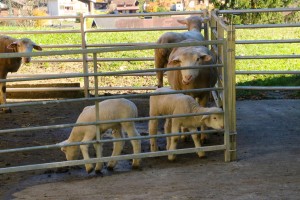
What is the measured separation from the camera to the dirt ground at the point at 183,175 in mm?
5547

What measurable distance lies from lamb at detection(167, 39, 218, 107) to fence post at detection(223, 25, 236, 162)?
3.01 ft

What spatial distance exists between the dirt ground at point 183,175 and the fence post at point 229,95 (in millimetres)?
177

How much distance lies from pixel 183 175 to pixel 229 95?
1057 mm

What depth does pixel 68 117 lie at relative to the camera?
10.0 meters

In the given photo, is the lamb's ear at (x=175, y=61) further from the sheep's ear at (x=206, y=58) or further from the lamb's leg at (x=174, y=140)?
the lamb's leg at (x=174, y=140)

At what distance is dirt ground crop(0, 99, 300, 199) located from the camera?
5.55 m

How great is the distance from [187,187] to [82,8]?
36.1 metres

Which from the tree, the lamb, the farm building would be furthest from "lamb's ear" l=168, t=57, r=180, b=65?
the farm building

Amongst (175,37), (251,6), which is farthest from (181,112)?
(251,6)

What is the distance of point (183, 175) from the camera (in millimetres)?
6129

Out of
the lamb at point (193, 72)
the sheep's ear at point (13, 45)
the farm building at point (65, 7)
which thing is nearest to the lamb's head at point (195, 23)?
the lamb at point (193, 72)

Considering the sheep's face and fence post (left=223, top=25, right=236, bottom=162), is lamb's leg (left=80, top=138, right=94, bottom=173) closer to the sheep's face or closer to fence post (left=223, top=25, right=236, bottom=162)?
the sheep's face

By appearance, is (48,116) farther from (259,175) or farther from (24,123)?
(259,175)

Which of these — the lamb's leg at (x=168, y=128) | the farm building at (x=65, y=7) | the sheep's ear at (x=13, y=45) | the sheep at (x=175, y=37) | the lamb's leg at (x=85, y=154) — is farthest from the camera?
the farm building at (x=65, y=7)
